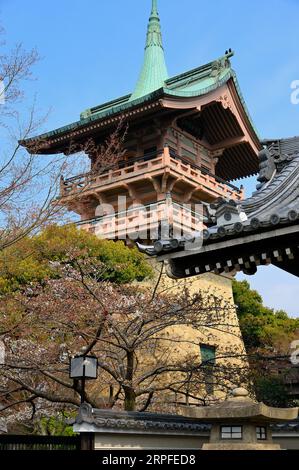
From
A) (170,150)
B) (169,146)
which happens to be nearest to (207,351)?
(170,150)

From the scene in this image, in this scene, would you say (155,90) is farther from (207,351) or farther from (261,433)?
(261,433)

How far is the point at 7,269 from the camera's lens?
411 inches

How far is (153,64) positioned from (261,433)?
2506 cm

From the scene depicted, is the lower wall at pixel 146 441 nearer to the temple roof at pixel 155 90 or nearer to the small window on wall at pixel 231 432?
the small window on wall at pixel 231 432

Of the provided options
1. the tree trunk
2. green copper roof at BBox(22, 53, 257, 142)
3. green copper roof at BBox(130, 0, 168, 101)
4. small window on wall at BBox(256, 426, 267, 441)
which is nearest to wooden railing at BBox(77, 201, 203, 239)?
green copper roof at BBox(22, 53, 257, 142)

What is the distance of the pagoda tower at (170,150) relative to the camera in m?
22.5

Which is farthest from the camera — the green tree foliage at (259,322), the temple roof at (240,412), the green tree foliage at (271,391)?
the green tree foliage at (259,322)

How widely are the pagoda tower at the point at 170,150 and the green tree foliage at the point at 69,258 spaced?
62.7 inches

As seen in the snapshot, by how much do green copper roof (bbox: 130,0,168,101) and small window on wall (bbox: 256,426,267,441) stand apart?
70.0 ft

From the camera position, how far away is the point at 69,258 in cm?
1739

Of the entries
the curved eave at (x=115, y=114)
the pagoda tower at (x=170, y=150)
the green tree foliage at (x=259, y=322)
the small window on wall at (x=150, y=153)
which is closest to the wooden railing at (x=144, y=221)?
the pagoda tower at (x=170, y=150)

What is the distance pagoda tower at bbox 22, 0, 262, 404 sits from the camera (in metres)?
22.5
